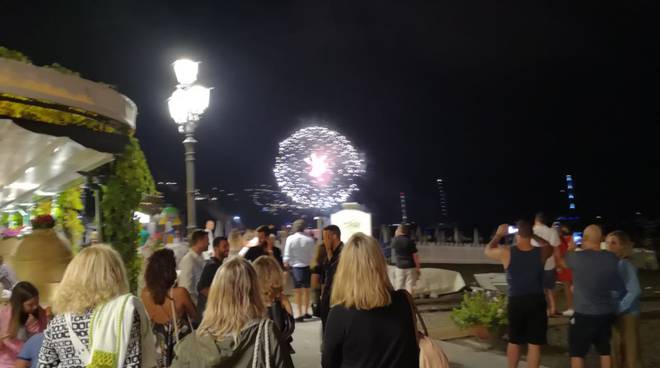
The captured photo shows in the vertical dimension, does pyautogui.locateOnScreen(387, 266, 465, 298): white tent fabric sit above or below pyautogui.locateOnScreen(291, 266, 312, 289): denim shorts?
below

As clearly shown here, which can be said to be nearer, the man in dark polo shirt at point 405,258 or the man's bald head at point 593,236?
the man's bald head at point 593,236

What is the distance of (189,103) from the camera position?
35.8 feet

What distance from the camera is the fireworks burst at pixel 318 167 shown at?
1855 cm

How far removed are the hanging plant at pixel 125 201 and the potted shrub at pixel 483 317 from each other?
15.5 feet

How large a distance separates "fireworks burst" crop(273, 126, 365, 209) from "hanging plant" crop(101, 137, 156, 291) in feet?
32.2

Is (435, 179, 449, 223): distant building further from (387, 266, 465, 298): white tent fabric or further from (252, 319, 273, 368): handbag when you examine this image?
(252, 319, 273, 368): handbag

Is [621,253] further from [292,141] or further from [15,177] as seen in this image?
[292,141]

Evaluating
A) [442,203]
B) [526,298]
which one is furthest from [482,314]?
[442,203]

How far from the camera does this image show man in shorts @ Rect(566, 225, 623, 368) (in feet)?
19.3

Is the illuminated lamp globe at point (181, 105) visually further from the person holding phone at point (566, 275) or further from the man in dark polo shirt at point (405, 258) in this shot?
the person holding phone at point (566, 275)

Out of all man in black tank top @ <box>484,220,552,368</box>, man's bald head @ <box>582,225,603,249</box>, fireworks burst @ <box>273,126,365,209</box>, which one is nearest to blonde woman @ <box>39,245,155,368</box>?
man in black tank top @ <box>484,220,552,368</box>

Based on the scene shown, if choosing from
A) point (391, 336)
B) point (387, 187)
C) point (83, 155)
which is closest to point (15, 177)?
point (83, 155)

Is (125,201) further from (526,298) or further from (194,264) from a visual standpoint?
(526,298)

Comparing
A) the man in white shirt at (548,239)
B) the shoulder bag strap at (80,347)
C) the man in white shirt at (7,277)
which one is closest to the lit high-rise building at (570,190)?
the man in white shirt at (548,239)
